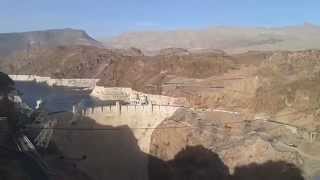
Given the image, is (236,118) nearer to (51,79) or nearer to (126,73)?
(126,73)

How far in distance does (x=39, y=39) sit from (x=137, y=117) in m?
69.3

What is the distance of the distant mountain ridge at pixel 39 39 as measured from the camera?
81.3 m

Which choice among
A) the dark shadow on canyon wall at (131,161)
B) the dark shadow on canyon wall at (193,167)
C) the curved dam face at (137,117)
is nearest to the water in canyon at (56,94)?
the curved dam face at (137,117)

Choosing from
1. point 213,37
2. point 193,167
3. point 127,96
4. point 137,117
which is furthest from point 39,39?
point 193,167

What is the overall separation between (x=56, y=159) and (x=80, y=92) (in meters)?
29.2

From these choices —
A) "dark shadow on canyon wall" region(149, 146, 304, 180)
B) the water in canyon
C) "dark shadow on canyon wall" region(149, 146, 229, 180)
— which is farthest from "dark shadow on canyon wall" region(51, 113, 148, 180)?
the water in canyon

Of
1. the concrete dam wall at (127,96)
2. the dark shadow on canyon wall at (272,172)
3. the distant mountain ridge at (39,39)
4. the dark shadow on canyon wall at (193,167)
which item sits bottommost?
the dark shadow on canyon wall at (193,167)

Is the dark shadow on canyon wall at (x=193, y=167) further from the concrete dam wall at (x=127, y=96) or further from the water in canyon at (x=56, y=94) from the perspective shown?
the water in canyon at (x=56, y=94)

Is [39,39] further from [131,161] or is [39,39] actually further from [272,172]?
[272,172]

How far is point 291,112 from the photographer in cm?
2466

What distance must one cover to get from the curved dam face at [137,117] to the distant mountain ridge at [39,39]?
52.0 m

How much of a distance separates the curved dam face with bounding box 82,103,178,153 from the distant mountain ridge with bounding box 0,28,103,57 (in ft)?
171

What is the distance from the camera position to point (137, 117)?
2620cm

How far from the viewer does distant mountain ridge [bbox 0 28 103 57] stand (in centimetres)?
8132
